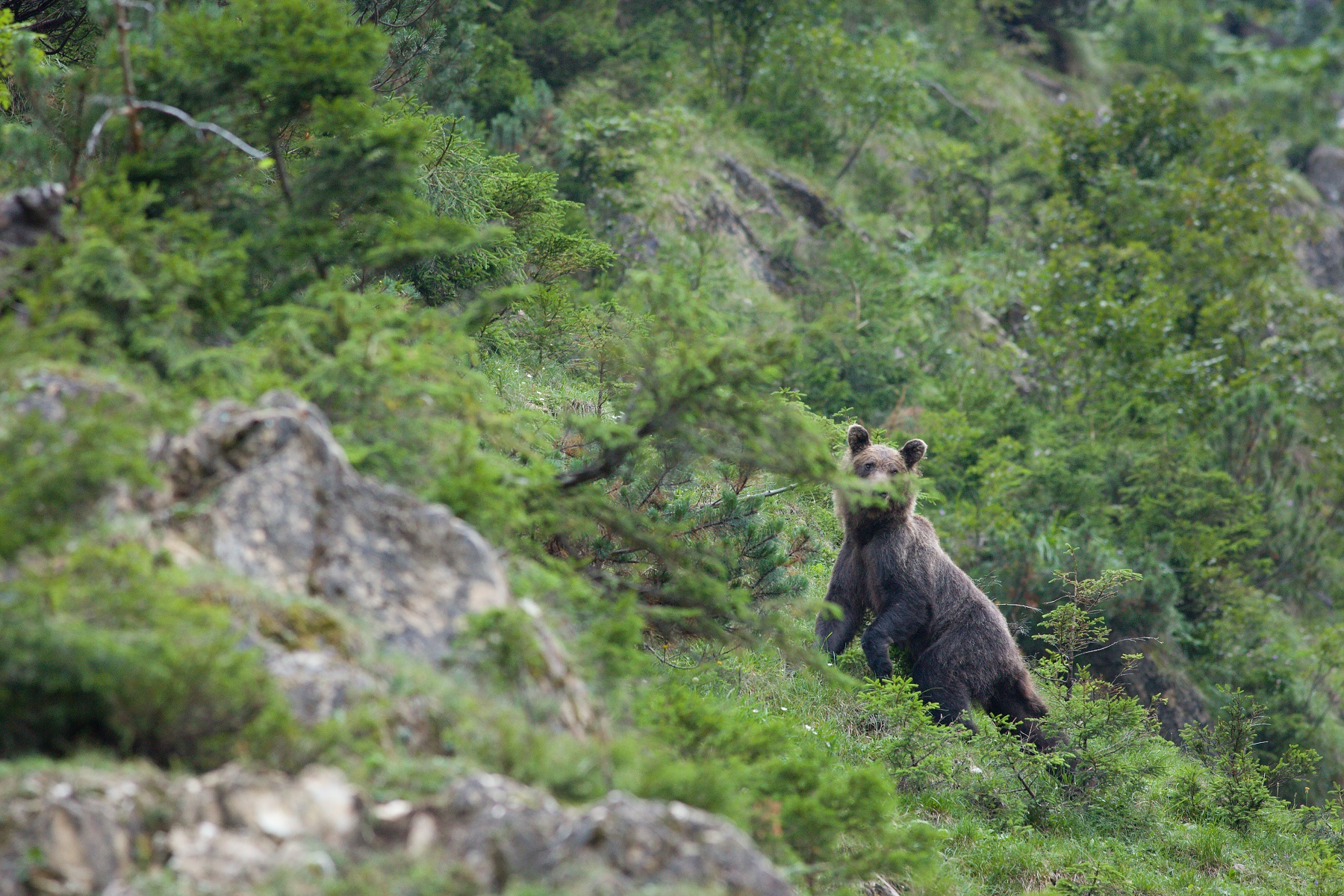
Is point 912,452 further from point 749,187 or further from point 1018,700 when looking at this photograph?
point 749,187

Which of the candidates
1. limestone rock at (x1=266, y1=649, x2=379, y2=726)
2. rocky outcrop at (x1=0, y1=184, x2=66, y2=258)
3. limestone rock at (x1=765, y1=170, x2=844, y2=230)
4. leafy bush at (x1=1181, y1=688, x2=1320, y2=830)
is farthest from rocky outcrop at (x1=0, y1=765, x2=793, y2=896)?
limestone rock at (x1=765, y1=170, x2=844, y2=230)

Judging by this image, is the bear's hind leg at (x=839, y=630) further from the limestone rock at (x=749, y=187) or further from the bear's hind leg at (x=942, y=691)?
the limestone rock at (x=749, y=187)

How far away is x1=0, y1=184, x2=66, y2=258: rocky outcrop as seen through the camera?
15.3ft

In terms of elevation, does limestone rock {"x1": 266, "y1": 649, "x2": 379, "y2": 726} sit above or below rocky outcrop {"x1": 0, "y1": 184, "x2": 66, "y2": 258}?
below

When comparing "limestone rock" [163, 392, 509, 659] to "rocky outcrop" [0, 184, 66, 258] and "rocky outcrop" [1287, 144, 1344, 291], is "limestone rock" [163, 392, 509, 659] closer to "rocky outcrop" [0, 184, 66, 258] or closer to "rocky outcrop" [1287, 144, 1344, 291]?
"rocky outcrop" [0, 184, 66, 258]

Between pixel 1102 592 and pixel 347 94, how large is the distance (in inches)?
285

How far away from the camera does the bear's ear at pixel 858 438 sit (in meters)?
8.99

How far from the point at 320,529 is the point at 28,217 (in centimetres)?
202

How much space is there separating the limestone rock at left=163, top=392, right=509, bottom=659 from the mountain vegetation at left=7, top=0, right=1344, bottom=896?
0.19m

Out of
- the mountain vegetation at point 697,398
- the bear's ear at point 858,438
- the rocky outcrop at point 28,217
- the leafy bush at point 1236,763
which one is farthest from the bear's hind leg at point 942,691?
the rocky outcrop at point 28,217

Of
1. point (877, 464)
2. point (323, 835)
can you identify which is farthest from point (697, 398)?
point (877, 464)

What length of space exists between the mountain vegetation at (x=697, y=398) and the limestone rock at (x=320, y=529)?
0.61ft

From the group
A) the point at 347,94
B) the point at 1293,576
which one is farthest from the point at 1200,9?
the point at 347,94

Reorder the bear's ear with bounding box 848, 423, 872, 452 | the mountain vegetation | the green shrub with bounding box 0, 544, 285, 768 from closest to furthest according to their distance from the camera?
the green shrub with bounding box 0, 544, 285, 768, the mountain vegetation, the bear's ear with bounding box 848, 423, 872, 452
